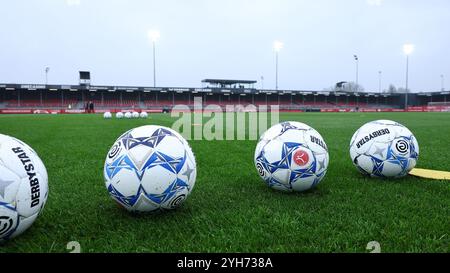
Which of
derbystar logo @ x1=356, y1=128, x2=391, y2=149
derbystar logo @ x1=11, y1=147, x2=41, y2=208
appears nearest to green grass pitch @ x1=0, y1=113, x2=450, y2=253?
derbystar logo @ x1=11, y1=147, x2=41, y2=208

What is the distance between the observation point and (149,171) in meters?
3.56

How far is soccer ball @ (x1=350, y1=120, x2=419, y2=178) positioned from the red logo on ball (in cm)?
153

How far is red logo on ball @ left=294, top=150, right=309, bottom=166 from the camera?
14.9 feet

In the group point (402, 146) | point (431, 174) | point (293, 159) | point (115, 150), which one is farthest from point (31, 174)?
point (431, 174)

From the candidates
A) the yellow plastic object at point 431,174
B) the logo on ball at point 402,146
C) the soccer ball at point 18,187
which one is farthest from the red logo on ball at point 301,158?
the soccer ball at point 18,187

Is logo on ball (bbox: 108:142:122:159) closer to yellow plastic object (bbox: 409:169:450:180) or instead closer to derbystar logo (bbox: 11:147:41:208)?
derbystar logo (bbox: 11:147:41:208)

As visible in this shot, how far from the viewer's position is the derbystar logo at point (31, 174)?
3.06 meters

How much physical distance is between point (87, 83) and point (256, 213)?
70.4 metres

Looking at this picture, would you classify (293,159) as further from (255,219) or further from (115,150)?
(115,150)

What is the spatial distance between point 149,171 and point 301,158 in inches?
82.2

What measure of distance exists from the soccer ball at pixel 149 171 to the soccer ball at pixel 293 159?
1326 millimetres

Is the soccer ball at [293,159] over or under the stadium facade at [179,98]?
under

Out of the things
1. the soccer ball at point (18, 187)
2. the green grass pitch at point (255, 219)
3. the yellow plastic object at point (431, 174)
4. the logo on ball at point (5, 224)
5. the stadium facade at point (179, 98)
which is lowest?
the green grass pitch at point (255, 219)

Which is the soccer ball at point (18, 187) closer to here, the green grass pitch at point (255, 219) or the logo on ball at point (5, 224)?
the logo on ball at point (5, 224)
